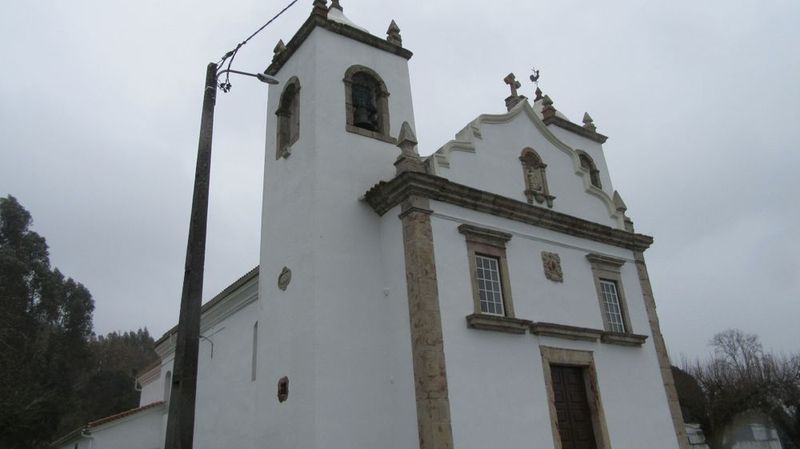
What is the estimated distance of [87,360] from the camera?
39.2 metres

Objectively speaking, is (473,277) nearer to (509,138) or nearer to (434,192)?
(434,192)

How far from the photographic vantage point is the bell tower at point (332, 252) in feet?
36.8

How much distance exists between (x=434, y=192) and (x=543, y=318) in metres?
3.56

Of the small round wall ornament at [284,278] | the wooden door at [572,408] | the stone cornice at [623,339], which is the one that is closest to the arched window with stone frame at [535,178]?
the stone cornice at [623,339]

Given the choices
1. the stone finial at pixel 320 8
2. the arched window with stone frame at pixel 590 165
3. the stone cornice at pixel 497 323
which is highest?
the stone finial at pixel 320 8

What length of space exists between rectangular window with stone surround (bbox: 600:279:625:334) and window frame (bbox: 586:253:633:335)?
0.07 ft

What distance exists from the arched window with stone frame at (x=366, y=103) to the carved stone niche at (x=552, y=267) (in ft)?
14.6

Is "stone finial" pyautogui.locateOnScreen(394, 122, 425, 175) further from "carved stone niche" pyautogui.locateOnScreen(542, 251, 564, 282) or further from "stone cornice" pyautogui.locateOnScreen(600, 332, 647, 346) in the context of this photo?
"stone cornice" pyautogui.locateOnScreen(600, 332, 647, 346)

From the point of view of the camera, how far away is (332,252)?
1225 cm

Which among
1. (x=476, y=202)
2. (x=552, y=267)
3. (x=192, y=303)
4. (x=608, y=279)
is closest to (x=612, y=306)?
(x=608, y=279)

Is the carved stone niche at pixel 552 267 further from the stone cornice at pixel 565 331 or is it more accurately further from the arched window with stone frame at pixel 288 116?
the arched window with stone frame at pixel 288 116

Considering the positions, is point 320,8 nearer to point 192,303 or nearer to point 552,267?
point 552,267

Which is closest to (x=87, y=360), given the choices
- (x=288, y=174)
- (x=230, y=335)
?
(x=230, y=335)

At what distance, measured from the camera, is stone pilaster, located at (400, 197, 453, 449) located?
1026 centimetres
